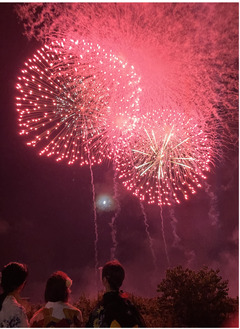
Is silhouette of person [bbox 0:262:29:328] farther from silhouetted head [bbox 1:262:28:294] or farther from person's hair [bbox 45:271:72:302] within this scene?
person's hair [bbox 45:271:72:302]

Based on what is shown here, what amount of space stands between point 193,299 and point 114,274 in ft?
28.7

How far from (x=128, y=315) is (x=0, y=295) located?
161 centimetres

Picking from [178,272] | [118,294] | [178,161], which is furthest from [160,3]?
[178,272]

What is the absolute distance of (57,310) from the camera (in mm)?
4027

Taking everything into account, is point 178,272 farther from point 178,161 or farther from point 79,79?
point 79,79

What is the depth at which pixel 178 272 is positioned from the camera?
12031mm

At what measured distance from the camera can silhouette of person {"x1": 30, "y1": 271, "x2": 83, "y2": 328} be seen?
4.02 metres

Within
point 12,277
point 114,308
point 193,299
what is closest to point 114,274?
point 114,308

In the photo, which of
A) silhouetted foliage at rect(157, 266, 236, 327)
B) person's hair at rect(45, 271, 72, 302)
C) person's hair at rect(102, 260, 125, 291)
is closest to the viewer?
person's hair at rect(102, 260, 125, 291)

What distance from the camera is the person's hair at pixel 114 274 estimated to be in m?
3.80

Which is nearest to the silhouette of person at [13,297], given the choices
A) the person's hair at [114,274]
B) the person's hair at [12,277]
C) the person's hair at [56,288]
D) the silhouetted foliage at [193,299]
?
the person's hair at [12,277]

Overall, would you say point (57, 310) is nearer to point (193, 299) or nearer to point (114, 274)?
point (114, 274)

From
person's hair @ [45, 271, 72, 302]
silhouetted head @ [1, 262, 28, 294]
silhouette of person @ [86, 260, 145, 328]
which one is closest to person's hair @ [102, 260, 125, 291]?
silhouette of person @ [86, 260, 145, 328]

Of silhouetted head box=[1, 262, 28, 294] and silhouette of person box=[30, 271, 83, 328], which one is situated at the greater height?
silhouetted head box=[1, 262, 28, 294]
